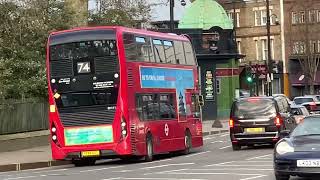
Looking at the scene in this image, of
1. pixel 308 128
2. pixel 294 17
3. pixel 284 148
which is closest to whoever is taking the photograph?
pixel 284 148

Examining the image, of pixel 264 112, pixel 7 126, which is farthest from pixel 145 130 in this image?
pixel 7 126

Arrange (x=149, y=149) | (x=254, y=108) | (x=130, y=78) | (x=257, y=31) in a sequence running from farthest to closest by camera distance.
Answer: (x=257, y=31) < (x=254, y=108) < (x=149, y=149) < (x=130, y=78)

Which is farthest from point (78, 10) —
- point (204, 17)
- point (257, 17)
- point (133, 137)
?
point (257, 17)

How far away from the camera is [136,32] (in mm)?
21969

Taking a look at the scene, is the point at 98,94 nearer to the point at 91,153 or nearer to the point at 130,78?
the point at 130,78

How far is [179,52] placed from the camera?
83.4ft

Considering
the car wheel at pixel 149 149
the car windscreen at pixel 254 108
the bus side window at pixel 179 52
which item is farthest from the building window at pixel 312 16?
the car wheel at pixel 149 149

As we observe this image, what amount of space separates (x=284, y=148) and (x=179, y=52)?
12742mm

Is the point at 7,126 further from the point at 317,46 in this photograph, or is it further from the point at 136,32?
the point at 317,46

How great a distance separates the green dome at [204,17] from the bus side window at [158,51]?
102 feet

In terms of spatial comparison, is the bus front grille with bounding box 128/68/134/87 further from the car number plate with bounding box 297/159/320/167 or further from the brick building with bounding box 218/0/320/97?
the brick building with bounding box 218/0/320/97

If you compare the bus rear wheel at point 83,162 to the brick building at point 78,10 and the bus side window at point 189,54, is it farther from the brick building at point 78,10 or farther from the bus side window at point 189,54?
the brick building at point 78,10

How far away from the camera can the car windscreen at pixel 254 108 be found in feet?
80.1

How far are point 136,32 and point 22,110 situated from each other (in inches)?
353
